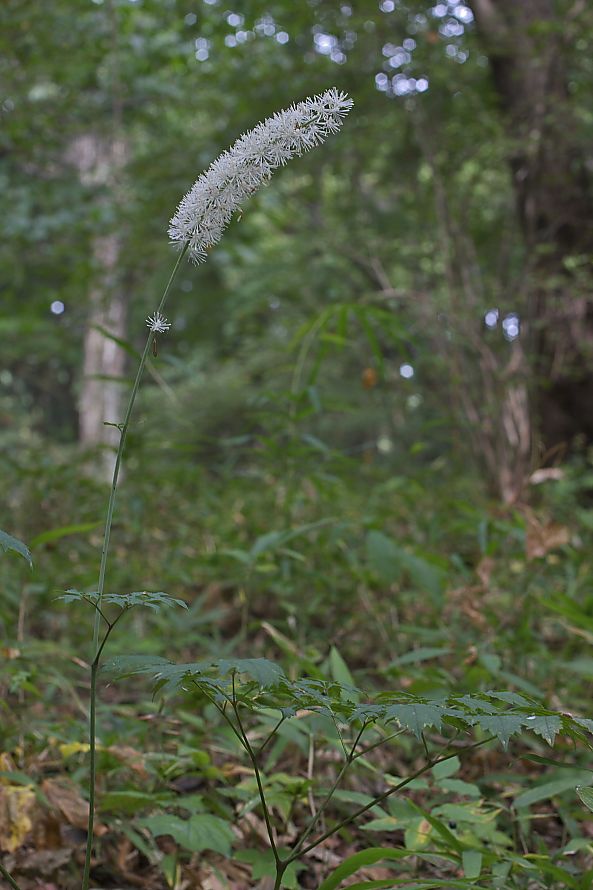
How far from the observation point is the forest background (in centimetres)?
170

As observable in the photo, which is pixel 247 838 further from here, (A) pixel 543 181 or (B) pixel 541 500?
(A) pixel 543 181

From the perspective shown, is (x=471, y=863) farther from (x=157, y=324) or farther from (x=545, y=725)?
(x=157, y=324)

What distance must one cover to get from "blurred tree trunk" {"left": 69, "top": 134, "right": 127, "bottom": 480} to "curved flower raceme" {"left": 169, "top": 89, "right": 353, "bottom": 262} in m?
4.21

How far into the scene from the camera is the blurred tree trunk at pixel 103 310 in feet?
17.8

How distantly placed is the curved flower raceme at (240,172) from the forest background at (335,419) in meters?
0.50

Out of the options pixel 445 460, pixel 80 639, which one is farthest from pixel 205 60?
pixel 80 639

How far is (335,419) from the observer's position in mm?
7738

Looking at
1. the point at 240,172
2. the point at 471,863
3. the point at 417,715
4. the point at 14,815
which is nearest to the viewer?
the point at 417,715

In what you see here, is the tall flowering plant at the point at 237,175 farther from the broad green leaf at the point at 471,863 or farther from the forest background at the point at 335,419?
the broad green leaf at the point at 471,863

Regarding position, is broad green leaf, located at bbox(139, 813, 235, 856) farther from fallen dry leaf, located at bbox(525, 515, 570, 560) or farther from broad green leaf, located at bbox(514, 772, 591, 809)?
fallen dry leaf, located at bbox(525, 515, 570, 560)

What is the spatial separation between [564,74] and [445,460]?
8.08ft

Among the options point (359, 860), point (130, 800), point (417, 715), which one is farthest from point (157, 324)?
point (130, 800)

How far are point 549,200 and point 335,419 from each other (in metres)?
3.47

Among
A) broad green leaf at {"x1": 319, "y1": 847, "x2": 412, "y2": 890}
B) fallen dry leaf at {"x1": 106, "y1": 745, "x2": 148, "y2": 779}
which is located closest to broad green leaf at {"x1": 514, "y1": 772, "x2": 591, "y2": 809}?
broad green leaf at {"x1": 319, "y1": 847, "x2": 412, "y2": 890}
